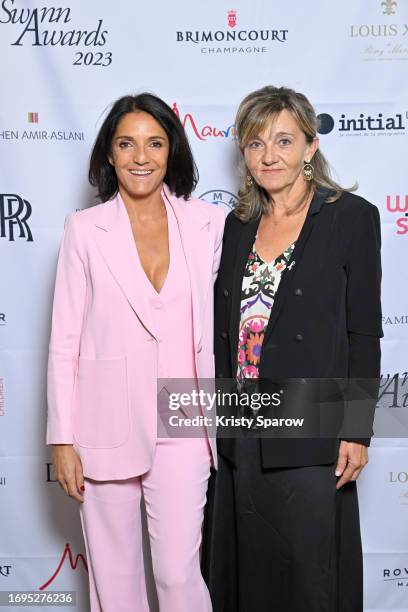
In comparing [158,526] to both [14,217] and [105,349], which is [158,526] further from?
[14,217]

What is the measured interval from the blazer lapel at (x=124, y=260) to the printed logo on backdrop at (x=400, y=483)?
1098 mm

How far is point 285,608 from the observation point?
1752mm

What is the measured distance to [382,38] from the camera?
2141 mm

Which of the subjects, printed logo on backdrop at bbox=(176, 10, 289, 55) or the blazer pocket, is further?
printed logo on backdrop at bbox=(176, 10, 289, 55)

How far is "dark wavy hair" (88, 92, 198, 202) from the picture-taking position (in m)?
1.67

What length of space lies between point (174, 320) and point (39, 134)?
34.5 inches

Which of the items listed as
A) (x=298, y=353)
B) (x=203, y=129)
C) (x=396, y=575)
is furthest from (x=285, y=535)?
(x=203, y=129)

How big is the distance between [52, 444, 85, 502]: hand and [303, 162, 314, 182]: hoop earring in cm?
81

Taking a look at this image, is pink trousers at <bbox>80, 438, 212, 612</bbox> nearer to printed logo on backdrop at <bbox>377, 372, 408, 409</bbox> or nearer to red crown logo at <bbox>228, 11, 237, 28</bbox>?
printed logo on backdrop at <bbox>377, 372, 408, 409</bbox>

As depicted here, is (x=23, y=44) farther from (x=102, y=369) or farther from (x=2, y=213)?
(x=102, y=369)

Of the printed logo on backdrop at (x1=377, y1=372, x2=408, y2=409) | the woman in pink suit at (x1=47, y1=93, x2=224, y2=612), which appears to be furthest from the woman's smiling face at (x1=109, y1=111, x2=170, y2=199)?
the printed logo on backdrop at (x1=377, y1=372, x2=408, y2=409)

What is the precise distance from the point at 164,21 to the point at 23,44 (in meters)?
0.41

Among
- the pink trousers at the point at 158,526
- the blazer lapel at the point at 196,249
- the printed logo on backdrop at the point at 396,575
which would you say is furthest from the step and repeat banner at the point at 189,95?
the pink trousers at the point at 158,526

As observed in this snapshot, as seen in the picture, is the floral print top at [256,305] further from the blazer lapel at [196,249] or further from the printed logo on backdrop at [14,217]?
the printed logo on backdrop at [14,217]
